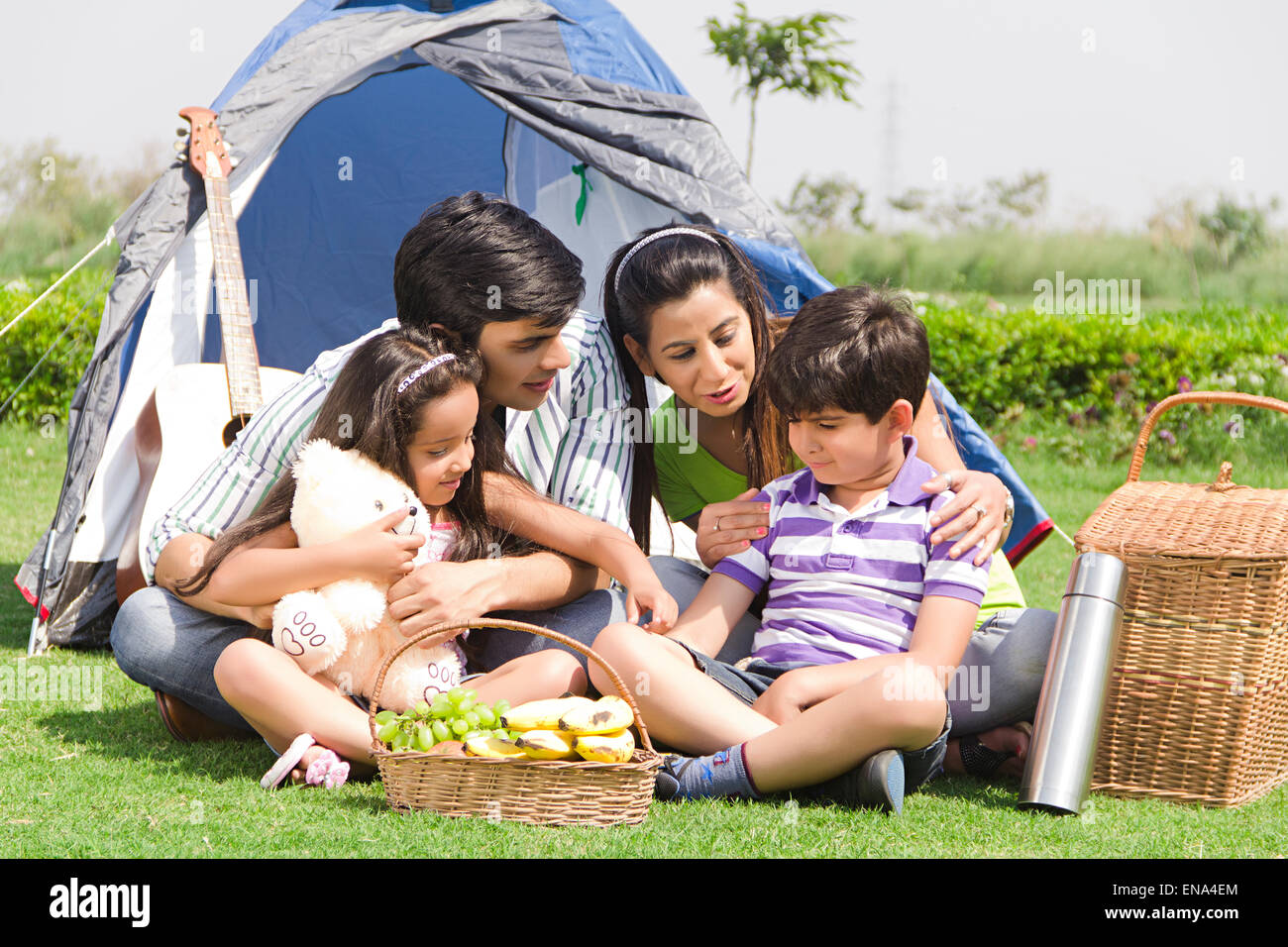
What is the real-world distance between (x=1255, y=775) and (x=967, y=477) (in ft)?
2.54

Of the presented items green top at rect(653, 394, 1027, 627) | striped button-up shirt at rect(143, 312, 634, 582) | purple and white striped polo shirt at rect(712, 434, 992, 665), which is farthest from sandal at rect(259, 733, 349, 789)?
green top at rect(653, 394, 1027, 627)

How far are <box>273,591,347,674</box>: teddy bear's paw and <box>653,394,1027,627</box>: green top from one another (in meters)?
1.03

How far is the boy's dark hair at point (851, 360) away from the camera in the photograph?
2506 millimetres

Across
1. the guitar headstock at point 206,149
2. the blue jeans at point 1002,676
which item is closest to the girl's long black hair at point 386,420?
the blue jeans at point 1002,676

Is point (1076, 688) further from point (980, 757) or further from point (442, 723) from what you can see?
point (442, 723)

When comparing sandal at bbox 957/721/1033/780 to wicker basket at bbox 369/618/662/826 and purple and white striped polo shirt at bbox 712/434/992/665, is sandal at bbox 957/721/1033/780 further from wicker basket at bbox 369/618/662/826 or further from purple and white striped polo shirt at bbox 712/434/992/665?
wicker basket at bbox 369/618/662/826

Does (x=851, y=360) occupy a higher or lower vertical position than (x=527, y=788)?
higher

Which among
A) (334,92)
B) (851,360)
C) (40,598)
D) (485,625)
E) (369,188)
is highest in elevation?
(334,92)

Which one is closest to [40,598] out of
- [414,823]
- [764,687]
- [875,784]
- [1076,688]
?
[414,823]

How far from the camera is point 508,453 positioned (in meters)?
2.95

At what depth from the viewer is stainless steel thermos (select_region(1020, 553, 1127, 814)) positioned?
88.4 inches

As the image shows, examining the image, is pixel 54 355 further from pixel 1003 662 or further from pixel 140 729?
pixel 1003 662

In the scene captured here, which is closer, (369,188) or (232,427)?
(232,427)

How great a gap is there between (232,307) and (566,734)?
91.2 inches
